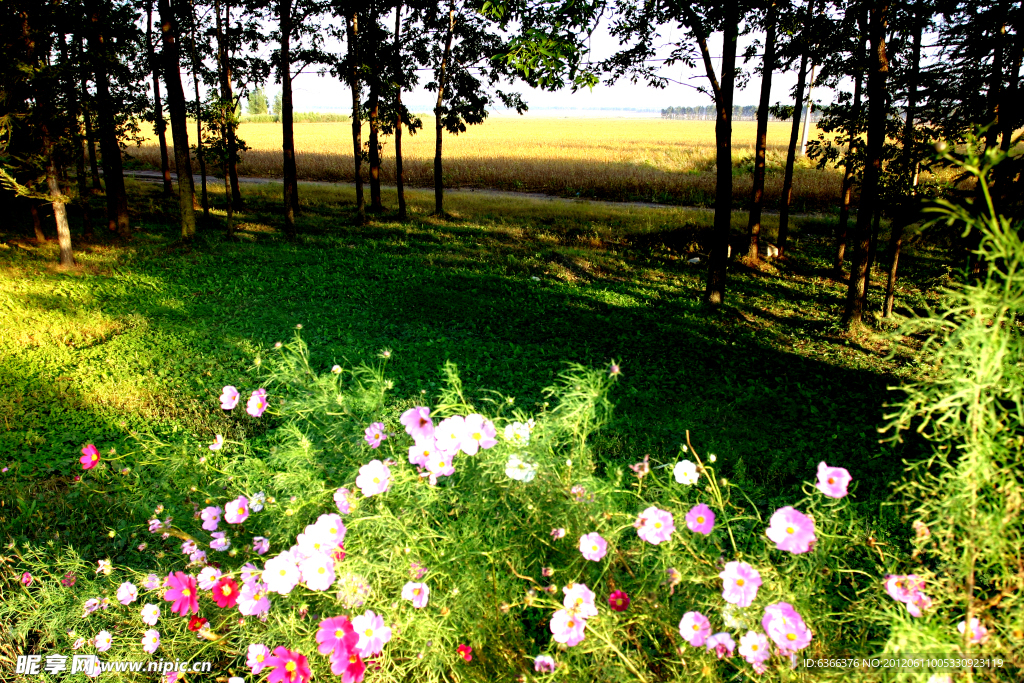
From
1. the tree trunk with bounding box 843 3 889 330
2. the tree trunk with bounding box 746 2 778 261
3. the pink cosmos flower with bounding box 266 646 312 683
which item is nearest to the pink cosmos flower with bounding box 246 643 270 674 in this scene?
the pink cosmos flower with bounding box 266 646 312 683

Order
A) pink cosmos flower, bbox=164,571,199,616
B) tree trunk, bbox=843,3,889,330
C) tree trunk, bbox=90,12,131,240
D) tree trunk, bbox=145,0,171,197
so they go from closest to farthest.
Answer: pink cosmos flower, bbox=164,571,199,616
tree trunk, bbox=843,3,889,330
tree trunk, bbox=90,12,131,240
tree trunk, bbox=145,0,171,197

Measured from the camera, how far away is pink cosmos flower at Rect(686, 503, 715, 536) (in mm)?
1493

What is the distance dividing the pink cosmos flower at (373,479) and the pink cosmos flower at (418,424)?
0.15 meters

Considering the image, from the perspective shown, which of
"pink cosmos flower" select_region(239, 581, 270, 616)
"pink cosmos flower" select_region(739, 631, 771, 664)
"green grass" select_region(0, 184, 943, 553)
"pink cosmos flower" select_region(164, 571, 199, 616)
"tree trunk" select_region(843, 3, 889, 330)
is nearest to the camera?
"pink cosmos flower" select_region(739, 631, 771, 664)

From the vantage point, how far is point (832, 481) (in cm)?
153

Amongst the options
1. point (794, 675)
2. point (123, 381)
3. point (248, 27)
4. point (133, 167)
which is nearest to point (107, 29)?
point (248, 27)

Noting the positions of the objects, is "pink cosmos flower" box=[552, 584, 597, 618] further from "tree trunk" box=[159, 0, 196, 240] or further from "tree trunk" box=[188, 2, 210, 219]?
"tree trunk" box=[188, 2, 210, 219]

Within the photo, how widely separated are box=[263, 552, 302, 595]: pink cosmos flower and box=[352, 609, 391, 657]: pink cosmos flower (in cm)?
20

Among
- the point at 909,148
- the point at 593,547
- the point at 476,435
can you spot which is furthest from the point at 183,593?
the point at 909,148

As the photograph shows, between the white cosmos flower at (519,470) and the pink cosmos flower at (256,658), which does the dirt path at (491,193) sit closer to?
the white cosmos flower at (519,470)

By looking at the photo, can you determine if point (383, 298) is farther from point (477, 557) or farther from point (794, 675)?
point (794, 675)

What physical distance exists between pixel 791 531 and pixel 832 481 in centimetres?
19

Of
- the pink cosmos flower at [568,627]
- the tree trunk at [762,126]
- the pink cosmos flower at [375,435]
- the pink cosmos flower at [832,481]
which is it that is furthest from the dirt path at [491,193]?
the pink cosmos flower at [568,627]

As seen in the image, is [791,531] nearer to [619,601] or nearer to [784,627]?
[784,627]
